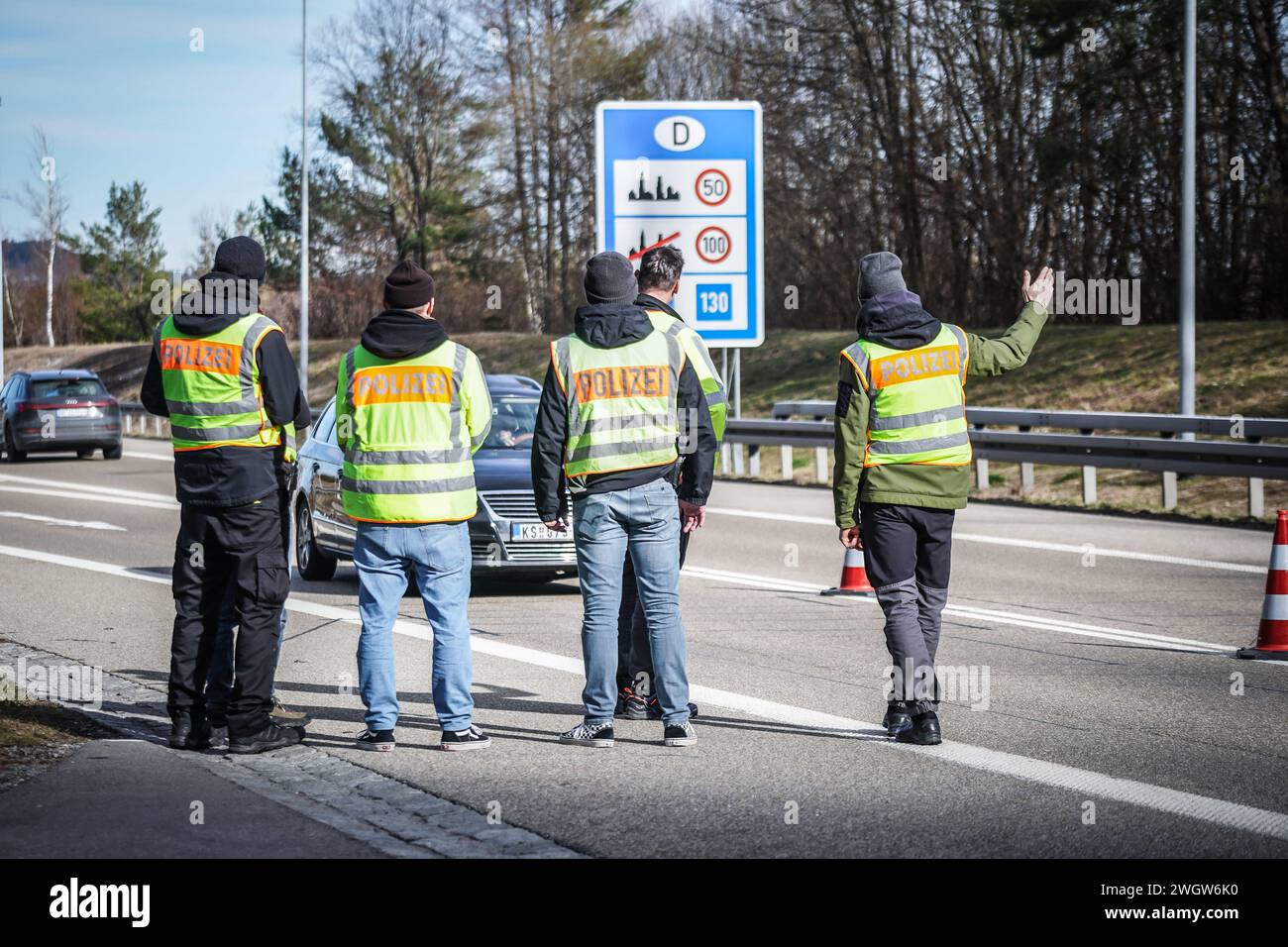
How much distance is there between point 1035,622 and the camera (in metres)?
10.2

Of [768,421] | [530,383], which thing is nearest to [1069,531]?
[530,383]

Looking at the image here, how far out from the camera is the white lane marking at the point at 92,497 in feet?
64.5

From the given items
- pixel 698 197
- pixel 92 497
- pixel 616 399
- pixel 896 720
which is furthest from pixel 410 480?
pixel 92 497

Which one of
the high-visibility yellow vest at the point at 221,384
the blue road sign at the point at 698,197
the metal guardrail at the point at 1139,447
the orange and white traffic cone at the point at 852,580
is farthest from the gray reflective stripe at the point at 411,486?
the metal guardrail at the point at 1139,447

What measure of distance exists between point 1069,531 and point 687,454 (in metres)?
9.33

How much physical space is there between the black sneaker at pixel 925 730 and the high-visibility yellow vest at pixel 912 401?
106 cm

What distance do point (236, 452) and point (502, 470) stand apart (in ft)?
16.7

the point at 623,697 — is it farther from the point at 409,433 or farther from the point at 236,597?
the point at 236,597

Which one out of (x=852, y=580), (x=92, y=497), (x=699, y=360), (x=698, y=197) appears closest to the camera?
(x=699, y=360)

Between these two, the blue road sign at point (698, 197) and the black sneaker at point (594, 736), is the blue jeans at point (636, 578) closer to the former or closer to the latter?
the black sneaker at point (594, 736)

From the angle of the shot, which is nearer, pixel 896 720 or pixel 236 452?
pixel 236 452

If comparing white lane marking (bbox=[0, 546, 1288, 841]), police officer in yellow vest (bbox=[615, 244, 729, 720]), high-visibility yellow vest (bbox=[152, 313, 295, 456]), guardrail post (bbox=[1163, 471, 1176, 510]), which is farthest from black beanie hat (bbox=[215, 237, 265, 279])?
guardrail post (bbox=[1163, 471, 1176, 510])

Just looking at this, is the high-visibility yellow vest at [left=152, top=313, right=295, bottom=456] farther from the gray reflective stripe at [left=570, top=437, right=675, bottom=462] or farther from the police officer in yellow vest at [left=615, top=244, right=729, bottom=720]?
the police officer in yellow vest at [left=615, top=244, right=729, bottom=720]
